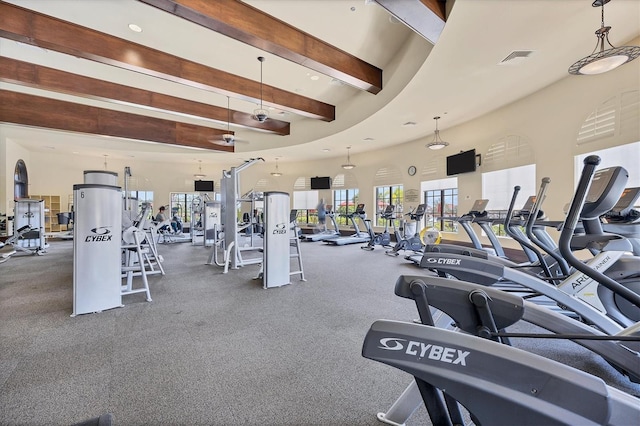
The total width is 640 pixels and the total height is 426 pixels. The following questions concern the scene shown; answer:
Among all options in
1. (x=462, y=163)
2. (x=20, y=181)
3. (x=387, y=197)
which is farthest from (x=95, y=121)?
(x=462, y=163)

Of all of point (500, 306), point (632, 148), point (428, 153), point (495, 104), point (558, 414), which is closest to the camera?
point (558, 414)

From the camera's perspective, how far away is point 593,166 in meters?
1.14

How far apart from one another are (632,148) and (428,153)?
5117 millimetres

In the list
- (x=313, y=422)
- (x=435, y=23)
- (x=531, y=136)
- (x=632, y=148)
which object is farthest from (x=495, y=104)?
(x=313, y=422)

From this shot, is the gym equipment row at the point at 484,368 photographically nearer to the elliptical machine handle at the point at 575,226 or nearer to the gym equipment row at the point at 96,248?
the elliptical machine handle at the point at 575,226

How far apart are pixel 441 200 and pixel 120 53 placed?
8844mm

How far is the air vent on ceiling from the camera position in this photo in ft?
14.1

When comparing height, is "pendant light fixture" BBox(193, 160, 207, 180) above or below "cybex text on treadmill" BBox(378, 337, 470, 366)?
above

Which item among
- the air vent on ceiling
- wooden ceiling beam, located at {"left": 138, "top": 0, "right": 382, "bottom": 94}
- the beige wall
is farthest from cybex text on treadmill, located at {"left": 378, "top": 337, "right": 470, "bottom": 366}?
the beige wall

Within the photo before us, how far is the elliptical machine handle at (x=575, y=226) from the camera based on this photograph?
1.14 m

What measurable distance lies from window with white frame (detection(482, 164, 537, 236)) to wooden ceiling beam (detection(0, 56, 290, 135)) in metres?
7.11

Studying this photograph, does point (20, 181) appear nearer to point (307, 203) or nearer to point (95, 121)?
point (95, 121)

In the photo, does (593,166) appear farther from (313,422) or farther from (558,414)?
(313,422)

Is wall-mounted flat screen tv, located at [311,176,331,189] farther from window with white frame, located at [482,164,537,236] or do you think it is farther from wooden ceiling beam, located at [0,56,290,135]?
window with white frame, located at [482,164,537,236]
